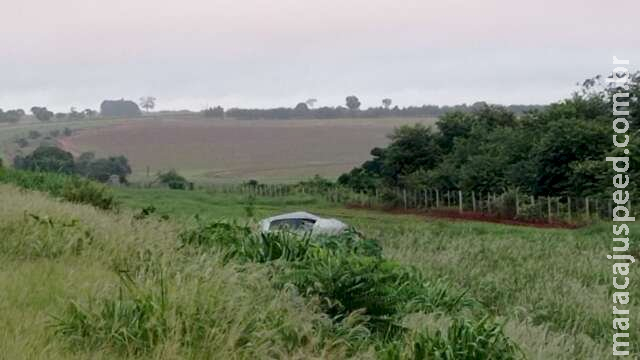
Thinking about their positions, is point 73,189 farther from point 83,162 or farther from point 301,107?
point 301,107

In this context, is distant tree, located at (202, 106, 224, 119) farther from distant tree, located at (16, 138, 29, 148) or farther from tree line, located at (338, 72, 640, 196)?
tree line, located at (338, 72, 640, 196)

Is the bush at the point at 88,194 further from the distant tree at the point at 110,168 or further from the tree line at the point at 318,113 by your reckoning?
the tree line at the point at 318,113

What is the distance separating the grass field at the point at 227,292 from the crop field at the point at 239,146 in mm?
61054

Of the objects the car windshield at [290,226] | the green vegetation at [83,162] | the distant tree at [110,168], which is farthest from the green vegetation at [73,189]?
the distant tree at [110,168]

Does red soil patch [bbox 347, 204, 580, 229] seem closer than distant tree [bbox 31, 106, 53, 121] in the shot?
Yes

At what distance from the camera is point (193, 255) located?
7984 millimetres

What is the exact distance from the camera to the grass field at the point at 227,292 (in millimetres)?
4773

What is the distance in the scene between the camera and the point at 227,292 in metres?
5.71

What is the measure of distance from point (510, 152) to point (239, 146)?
57.8m

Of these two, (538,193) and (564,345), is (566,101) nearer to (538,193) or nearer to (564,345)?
(538,193)

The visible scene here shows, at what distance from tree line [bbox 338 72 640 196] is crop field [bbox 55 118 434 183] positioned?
22345 mm

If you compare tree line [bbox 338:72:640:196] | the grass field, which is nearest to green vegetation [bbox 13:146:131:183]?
tree line [bbox 338:72:640:196]

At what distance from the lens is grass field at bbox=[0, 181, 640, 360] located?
477 centimetres

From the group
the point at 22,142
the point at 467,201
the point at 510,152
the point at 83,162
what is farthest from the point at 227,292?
the point at 22,142
